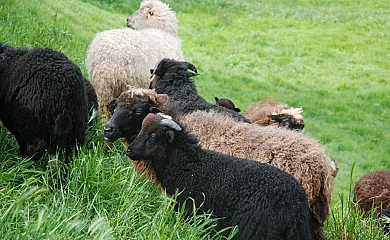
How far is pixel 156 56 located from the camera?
8359mm

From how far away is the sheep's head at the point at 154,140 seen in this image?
543 cm

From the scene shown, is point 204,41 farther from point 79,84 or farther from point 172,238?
point 172,238

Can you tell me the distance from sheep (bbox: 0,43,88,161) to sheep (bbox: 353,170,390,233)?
403cm

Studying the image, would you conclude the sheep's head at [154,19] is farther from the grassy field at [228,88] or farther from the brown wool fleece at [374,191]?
the brown wool fleece at [374,191]

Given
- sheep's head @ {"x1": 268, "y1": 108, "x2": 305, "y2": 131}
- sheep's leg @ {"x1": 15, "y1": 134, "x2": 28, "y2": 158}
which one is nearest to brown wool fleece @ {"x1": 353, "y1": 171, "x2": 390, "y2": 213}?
sheep's head @ {"x1": 268, "y1": 108, "x2": 305, "y2": 131}

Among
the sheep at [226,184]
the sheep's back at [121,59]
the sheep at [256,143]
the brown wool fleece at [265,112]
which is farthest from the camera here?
the sheep's back at [121,59]

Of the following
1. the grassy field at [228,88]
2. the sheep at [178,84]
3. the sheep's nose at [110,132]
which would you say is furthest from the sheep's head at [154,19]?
the sheep's nose at [110,132]

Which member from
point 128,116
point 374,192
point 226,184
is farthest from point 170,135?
point 374,192

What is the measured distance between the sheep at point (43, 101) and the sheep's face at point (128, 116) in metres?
0.59

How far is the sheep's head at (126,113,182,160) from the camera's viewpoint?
5.43m

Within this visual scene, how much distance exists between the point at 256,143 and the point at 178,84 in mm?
1719

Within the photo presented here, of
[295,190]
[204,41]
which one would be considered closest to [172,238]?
[295,190]

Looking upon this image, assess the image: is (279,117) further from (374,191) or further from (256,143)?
(256,143)

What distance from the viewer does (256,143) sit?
19.1ft
